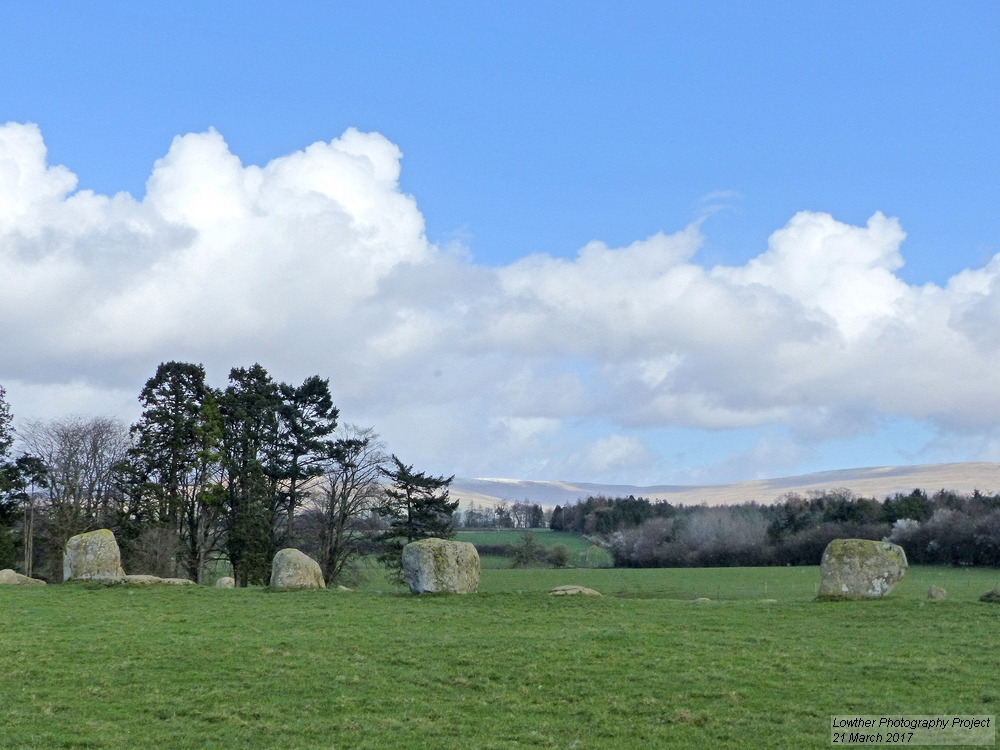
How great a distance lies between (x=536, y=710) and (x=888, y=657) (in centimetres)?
762

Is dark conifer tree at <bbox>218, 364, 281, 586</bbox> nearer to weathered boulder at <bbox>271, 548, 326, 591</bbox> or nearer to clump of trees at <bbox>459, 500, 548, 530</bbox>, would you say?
weathered boulder at <bbox>271, 548, 326, 591</bbox>

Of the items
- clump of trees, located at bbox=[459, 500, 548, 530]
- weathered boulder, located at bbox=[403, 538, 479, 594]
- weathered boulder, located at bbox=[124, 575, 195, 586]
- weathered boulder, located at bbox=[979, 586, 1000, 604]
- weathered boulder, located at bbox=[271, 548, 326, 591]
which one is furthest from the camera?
clump of trees, located at bbox=[459, 500, 548, 530]

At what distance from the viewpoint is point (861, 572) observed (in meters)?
27.6

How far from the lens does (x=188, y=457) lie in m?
50.9

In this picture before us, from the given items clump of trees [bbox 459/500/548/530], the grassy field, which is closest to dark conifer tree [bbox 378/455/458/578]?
the grassy field

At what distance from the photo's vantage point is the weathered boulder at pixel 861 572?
27516 mm

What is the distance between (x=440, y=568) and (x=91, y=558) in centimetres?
1372

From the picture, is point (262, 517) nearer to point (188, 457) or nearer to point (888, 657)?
point (188, 457)

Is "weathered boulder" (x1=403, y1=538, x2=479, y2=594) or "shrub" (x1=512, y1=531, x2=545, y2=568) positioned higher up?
"weathered boulder" (x1=403, y1=538, x2=479, y2=594)

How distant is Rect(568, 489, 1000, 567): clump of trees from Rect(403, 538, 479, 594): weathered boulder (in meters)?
50.5

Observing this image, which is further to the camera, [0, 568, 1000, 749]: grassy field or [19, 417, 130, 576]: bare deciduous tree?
[19, 417, 130, 576]: bare deciduous tree

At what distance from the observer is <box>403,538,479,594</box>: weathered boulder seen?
30.1 m

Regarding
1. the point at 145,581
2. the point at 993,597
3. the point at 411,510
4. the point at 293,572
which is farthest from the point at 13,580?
the point at 993,597

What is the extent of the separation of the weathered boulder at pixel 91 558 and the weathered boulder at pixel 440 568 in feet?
38.0
